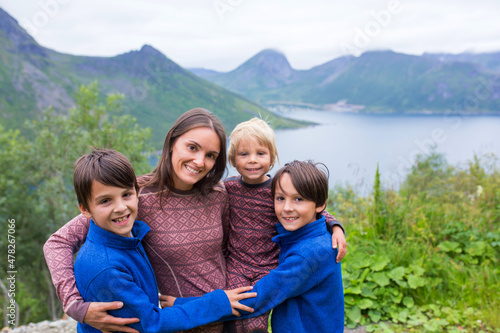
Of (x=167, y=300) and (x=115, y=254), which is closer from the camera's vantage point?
(x=115, y=254)

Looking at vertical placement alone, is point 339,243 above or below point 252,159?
below

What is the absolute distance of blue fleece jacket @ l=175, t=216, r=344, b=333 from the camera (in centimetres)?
178

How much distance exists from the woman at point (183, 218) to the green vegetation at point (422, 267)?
1873 millimetres

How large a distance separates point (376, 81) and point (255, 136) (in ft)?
177

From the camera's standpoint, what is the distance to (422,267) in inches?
136

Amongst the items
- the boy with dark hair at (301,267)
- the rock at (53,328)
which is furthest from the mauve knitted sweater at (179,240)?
the rock at (53,328)

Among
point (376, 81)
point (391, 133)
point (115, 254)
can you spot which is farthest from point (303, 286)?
point (376, 81)

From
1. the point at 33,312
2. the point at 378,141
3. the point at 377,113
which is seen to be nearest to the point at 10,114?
the point at 33,312

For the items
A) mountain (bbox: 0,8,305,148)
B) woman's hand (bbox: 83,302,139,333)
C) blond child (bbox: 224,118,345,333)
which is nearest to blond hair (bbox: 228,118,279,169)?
blond child (bbox: 224,118,345,333)

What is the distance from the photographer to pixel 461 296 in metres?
3.23

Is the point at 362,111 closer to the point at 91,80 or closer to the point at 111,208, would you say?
the point at 111,208

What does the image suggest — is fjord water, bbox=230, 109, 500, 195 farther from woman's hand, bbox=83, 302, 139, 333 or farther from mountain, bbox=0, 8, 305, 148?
woman's hand, bbox=83, 302, 139, 333

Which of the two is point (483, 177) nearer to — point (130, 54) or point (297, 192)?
point (297, 192)

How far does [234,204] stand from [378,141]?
3028cm
